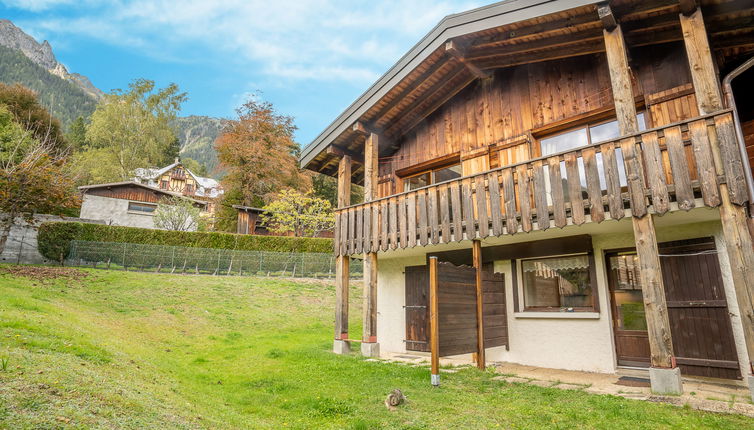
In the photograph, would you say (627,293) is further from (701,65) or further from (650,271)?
(701,65)

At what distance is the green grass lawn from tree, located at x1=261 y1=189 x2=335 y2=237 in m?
16.2

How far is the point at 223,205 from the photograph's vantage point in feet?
108

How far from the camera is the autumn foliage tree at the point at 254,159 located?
32.3 m

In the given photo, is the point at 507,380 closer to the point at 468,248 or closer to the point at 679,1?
the point at 468,248

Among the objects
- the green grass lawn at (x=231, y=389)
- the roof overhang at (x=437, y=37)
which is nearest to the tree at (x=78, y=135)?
the green grass lawn at (x=231, y=389)

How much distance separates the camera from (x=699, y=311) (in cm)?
647

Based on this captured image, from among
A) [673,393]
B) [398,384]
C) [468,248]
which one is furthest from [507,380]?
[468,248]

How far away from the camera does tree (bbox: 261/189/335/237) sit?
27844 mm

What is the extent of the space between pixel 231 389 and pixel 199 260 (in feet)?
52.6

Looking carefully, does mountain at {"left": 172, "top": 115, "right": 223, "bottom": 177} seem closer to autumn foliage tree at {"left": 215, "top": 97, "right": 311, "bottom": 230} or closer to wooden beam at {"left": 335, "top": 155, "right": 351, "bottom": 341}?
autumn foliage tree at {"left": 215, "top": 97, "right": 311, "bottom": 230}

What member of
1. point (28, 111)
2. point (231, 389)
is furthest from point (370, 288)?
point (28, 111)

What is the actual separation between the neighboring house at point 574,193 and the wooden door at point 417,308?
4cm

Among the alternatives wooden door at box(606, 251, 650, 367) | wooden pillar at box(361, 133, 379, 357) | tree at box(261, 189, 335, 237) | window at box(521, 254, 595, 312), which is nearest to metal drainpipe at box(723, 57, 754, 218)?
wooden door at box(606, 251, 650, 367)

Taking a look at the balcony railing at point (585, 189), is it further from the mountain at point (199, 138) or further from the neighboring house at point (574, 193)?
the mountain at point (199, 138)
